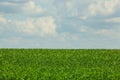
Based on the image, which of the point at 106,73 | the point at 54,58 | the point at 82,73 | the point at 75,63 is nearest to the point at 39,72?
the point at 82,73

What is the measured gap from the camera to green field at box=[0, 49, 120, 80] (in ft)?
71.6

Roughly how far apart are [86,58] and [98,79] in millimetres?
12842

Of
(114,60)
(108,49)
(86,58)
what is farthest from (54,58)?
(108,49)

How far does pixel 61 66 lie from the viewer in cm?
2864

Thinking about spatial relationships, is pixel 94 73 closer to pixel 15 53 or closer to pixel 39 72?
pixel 39 72

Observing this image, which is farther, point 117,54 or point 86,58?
point 117,54

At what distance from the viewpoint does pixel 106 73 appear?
75.0 feet

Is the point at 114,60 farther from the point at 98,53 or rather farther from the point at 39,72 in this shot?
the point at 39,72

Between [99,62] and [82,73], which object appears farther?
[99,62]

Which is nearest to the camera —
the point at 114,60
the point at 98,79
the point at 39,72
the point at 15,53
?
the point at 98,79

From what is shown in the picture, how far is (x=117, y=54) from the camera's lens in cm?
3759

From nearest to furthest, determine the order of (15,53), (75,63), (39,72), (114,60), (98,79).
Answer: (98,79) → (39,72) → (75,63) → (114,60) → (15,53)

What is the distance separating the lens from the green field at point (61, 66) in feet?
71.6

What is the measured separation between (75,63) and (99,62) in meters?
2.31
